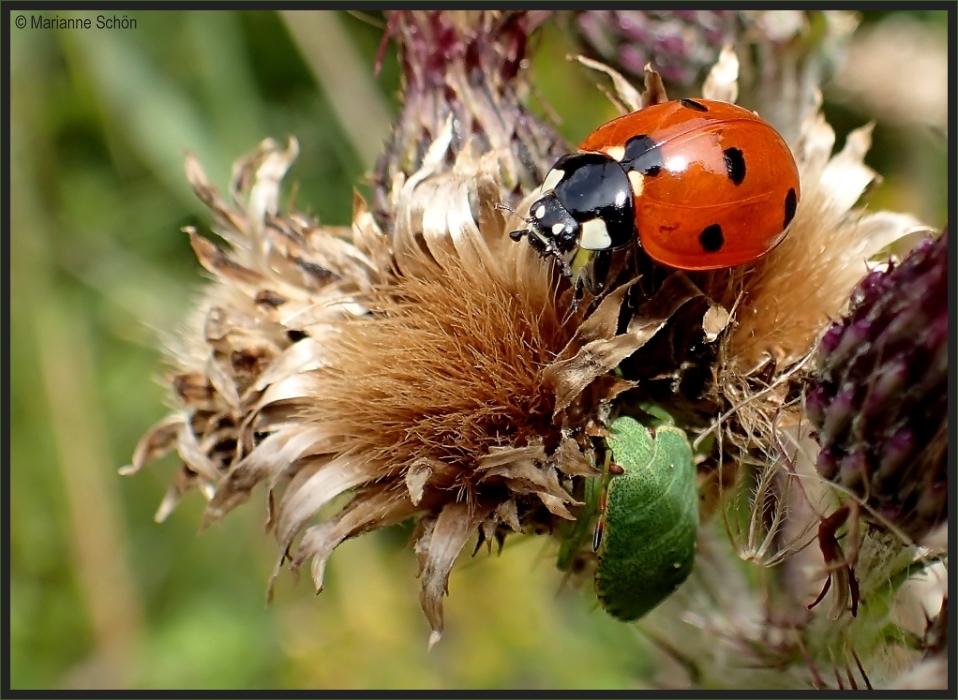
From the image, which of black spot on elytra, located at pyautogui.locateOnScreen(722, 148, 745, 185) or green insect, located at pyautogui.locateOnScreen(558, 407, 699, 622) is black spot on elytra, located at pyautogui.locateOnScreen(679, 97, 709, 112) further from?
green insect, located at pyautogui.locateOnScreen(558, 407, 699, 622)

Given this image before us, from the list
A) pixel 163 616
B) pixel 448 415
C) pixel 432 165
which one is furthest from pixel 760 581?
pixel 163 616

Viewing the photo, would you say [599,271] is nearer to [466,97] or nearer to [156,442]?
[466,97]

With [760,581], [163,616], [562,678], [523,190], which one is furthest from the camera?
[163,616]

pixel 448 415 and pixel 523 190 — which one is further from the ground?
pixel 523 190

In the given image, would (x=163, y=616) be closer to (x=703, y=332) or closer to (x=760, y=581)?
(x=760, y=581)

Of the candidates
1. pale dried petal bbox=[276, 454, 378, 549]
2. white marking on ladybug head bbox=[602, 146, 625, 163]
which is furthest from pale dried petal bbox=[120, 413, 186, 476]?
white marking on ladybug head bbox=[602, 146, 625, 163]

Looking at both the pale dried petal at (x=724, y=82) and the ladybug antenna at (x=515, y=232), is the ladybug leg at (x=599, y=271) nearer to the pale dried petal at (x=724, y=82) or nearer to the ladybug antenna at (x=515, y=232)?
the ladybug antenna at (x=515, y=232)
